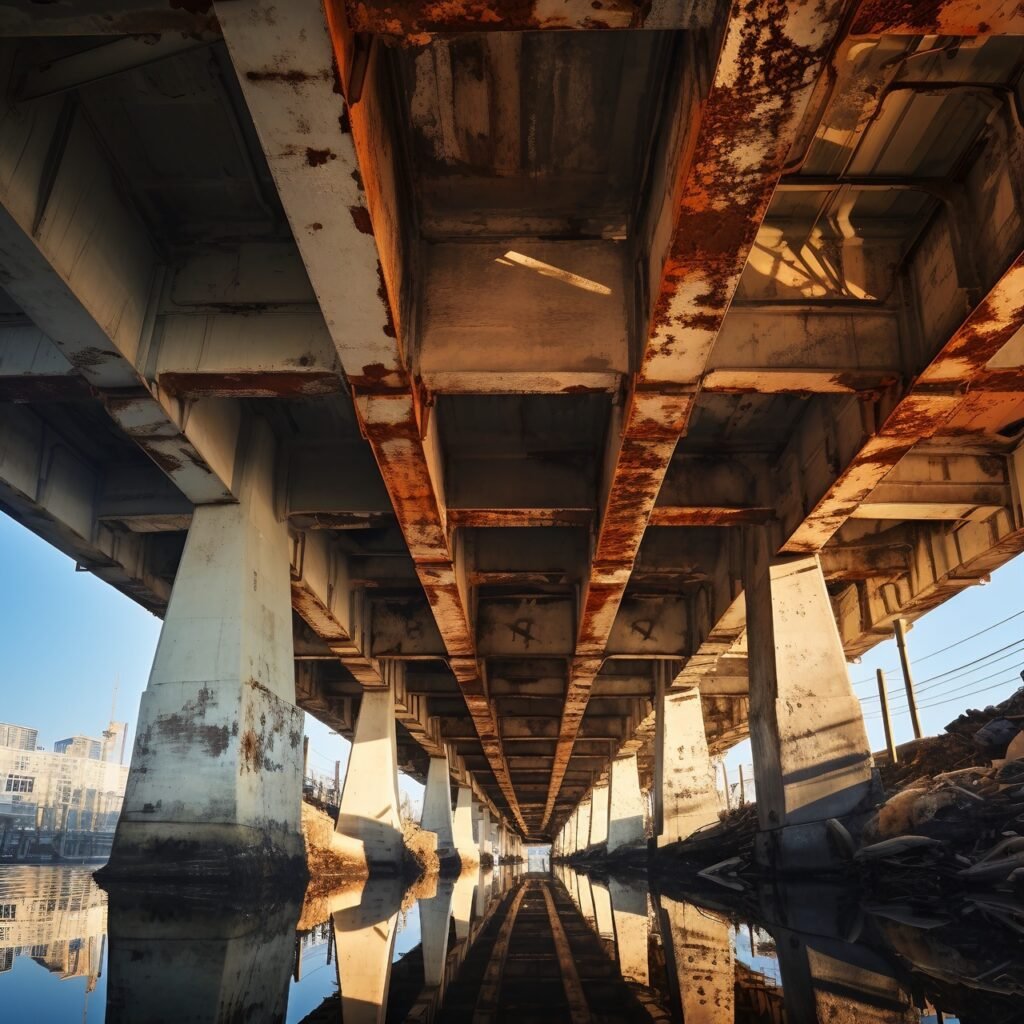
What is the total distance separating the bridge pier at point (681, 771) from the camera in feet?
50.9

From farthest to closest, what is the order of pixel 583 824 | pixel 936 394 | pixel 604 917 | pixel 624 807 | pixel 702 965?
pixel 583 824 → pixel 624 807 → pixel 604 917 → pixel 936 394 → pixel 702 965

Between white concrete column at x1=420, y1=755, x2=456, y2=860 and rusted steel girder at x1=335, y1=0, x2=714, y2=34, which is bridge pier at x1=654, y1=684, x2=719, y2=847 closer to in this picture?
white concrete column at x1=420, y1=755, x2=456, y2=860

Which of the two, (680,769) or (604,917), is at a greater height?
(680,769)

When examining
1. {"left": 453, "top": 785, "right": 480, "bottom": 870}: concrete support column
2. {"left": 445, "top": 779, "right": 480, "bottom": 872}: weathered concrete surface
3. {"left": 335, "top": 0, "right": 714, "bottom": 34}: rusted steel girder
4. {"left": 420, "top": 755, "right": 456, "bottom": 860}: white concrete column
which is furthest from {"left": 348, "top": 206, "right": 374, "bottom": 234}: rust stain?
{"left": 453, "top": 785, "right": 480, "bottom": 870}: concrete support column

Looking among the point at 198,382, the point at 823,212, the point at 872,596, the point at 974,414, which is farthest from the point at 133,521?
the point at 872,596

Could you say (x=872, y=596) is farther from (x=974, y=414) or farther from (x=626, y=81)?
(x=626, y=81)

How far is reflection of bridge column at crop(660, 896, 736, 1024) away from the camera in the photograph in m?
2.90

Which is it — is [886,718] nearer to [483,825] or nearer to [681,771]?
[681,771]

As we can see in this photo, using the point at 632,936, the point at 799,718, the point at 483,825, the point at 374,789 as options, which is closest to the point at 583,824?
the point at 483,825

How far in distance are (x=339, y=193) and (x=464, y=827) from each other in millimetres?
30927

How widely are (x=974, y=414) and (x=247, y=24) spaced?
7.97 meters

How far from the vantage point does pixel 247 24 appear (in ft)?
11.4

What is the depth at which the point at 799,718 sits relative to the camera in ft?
30.4

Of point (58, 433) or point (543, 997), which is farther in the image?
point (58, 433)
